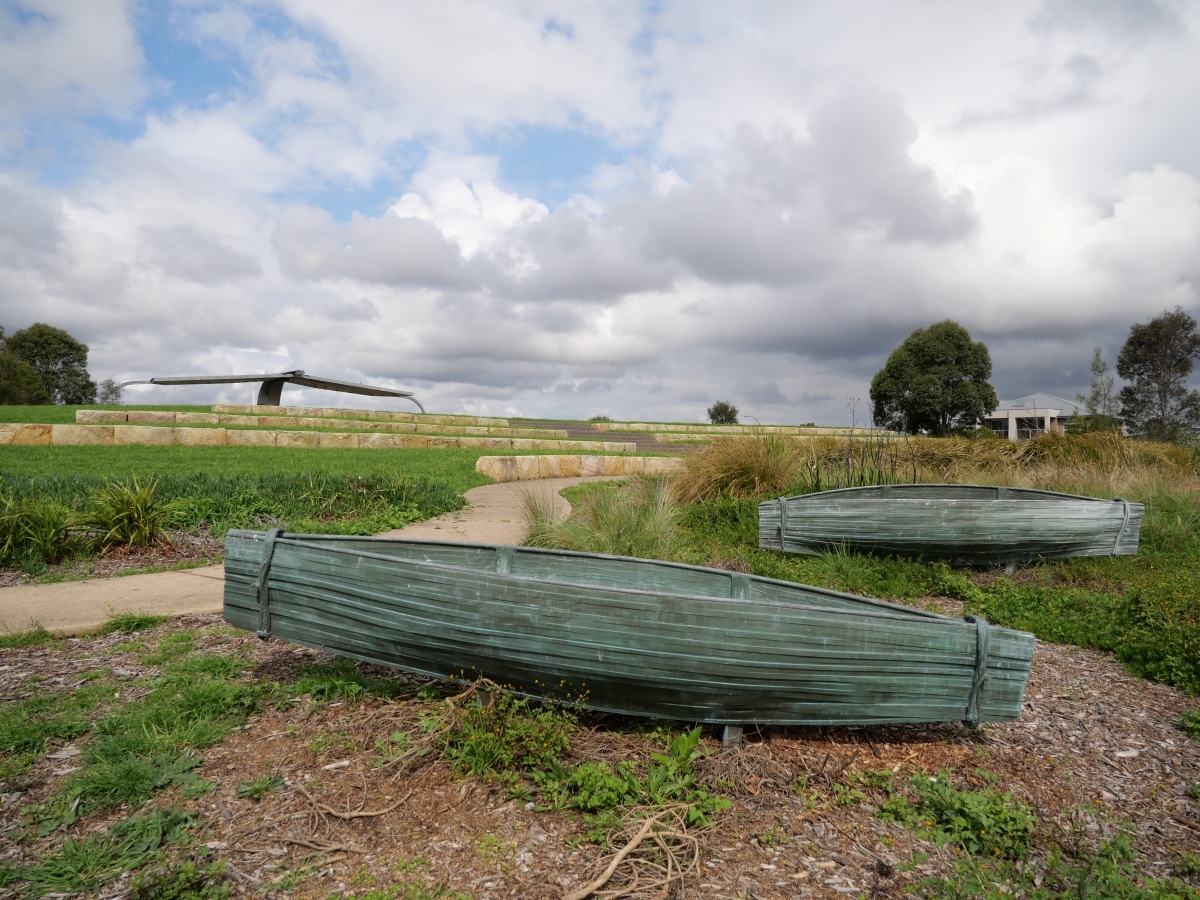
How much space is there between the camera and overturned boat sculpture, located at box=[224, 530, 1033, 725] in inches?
92.3

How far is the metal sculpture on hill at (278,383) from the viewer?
2241 cm

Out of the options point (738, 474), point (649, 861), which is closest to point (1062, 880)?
point (649, 861)

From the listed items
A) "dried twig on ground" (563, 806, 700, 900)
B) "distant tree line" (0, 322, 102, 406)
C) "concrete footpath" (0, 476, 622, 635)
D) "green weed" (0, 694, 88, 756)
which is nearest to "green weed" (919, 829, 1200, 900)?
"dried twig on ground" (563, 806, 700, 900)

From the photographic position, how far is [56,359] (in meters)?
36.0

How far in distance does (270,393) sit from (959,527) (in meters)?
23.0

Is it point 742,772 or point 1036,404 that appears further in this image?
point 1036,404

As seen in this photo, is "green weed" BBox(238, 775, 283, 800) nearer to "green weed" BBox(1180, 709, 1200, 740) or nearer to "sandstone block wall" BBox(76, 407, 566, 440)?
"green weed" BBox(1180, 709, 1200, 740)

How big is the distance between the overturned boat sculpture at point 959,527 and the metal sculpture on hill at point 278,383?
2011 cm

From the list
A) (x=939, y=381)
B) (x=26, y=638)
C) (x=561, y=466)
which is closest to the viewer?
(x=26, y=638)

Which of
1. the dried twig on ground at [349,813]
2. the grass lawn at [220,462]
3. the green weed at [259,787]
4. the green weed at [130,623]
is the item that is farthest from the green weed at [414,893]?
the grass lawn at [220,462]

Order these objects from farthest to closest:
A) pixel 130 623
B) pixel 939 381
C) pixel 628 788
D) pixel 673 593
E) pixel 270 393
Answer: pixel 939 381 → pixel 270 393 → pixel 130 623 → pixel 673 593 → pixel 628 788

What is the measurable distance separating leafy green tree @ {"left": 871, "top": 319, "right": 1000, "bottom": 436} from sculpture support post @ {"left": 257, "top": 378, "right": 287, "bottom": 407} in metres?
22.2

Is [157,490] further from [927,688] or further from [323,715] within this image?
[927,688]

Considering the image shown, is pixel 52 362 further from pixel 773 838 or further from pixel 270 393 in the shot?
pixel 773 838
